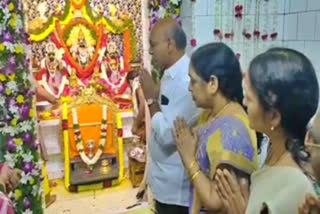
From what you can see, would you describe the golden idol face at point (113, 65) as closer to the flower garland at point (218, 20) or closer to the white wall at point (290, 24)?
the white wall at point (290, 24)

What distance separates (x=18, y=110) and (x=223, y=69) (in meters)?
1.72

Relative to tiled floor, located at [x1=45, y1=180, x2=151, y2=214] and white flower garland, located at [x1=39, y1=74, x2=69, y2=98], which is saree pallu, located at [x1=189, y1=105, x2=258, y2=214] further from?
white flower garland, located at [x1=39, y1=74, x2=69, y2=98]

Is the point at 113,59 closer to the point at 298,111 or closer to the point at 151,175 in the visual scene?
the point at 151,175

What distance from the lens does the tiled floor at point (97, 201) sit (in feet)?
11.3

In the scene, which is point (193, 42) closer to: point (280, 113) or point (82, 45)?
point (280, 113)

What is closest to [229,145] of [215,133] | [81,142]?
[215,133]

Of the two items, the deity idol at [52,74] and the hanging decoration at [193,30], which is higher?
the hanging decoration at [193,30]

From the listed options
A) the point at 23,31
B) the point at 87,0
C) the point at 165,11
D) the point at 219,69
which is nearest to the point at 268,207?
the point at 219,69

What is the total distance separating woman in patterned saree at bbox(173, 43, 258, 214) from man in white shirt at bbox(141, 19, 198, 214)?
303mm

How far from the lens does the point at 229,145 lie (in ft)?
3.85

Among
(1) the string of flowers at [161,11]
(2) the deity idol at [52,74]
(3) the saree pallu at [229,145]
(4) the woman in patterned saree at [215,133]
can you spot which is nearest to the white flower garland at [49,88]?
(2) the deity idol at [52,74]

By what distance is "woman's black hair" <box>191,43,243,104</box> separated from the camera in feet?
4.24

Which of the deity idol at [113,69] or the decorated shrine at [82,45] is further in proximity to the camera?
the deity idol at [113,69]

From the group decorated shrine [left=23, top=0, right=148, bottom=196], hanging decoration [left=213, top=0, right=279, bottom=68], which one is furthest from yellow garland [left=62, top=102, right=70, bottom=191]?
hanging decoration [left=213, top=0, right=279, bottom=68]
